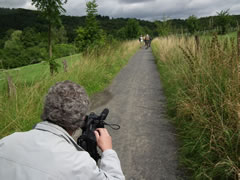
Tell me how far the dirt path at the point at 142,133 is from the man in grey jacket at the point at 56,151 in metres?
1.58

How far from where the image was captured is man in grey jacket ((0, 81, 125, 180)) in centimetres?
112

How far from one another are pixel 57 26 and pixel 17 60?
82.6 feet

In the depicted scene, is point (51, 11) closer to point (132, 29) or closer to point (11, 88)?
point (11, 88)

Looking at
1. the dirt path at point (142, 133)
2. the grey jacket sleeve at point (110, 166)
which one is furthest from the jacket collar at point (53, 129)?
the dirt path at point (142, 133)

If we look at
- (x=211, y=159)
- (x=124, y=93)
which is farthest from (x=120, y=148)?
(x=124, y=93)

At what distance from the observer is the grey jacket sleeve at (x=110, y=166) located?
1431 millimetres

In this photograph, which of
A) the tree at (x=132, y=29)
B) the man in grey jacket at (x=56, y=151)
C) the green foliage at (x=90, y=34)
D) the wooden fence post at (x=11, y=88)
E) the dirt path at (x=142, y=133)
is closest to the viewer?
the man in grey jacket at (x=56, y=151)

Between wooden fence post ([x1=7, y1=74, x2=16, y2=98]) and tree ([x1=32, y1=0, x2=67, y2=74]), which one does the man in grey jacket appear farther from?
tree ([x1=32, y1=0, x2=67, y2=74])

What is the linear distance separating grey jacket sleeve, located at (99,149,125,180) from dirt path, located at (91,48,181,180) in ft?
4.62

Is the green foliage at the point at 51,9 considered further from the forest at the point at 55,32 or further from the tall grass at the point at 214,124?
the tall grass at the point at 214,124

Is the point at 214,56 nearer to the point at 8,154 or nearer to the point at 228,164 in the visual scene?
the point at 228,164

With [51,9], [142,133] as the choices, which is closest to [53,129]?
[142,133]

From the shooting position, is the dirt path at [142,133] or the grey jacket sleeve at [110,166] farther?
the dirt path at [142,133]

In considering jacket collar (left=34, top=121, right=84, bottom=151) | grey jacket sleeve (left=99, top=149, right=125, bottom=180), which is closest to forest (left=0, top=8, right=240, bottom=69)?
grey jacket sleeve (left=99, top=149, right=125, bottom=180)
